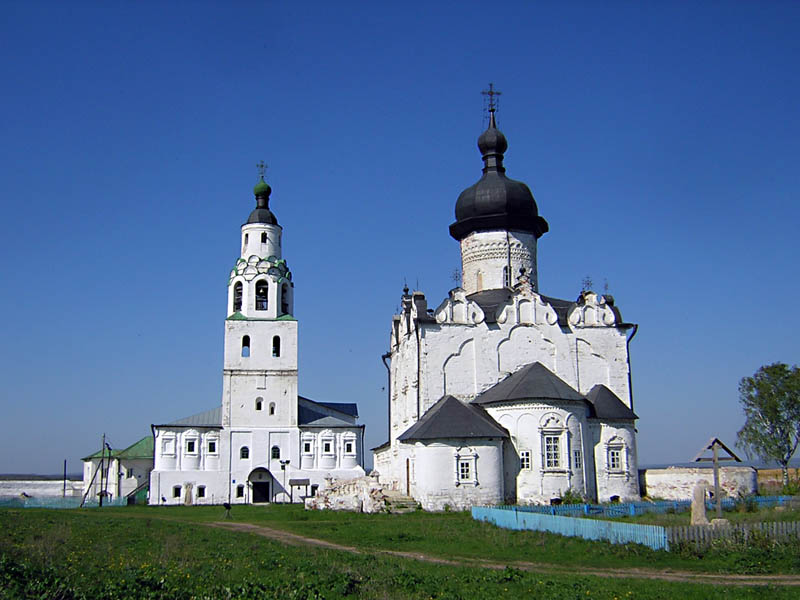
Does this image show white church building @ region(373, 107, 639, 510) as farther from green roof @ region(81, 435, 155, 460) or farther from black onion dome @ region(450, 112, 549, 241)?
green roof @ region(81, 435, 155, 460)

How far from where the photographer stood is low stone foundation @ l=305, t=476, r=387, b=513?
29172 mm

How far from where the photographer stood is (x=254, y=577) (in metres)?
12.7

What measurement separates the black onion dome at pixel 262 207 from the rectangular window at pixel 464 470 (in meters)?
20.1

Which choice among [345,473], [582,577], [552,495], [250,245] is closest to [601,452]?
[552,495]

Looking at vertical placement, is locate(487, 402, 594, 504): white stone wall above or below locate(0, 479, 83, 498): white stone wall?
above

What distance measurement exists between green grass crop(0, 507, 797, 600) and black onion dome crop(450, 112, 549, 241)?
22002 millimetres

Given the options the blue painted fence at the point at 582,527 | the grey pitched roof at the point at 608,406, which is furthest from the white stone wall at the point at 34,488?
the blue painted fence at the point at 582,527

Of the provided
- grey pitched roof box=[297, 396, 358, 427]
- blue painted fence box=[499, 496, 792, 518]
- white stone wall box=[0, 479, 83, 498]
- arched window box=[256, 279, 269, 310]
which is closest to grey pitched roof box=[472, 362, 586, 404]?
blue painted fence box=[499, 496, 792, 518]

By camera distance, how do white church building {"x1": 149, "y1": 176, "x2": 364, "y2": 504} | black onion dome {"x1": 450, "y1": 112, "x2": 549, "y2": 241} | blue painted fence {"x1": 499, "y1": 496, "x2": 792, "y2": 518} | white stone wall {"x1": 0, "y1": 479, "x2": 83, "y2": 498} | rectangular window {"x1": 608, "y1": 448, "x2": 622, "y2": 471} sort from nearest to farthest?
blue painted fence {"x1": 499, "y1": 496, "x2": 792, "y2": 518}, rectangular window {"x1": 608, "y1": 448, "x2": 622, "y2": 471}, black onion dome {"x1": 450, "y1": 112, "x2": 549, "y2": 241}, white church building {"x1": 149, "y1": 176, "x2": 364, "y2": 504}, white stone wall {"x1": 0, "y1": 479, "x2": 83, "y2": 498}

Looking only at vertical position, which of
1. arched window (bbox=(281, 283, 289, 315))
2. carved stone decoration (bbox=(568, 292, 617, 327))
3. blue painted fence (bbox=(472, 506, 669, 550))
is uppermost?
arched window (bbox=(281, 283, 289, 315))

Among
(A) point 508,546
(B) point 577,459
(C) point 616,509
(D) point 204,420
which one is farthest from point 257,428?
(A) point 508,546

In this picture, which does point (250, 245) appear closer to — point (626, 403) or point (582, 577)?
point (626, 403)

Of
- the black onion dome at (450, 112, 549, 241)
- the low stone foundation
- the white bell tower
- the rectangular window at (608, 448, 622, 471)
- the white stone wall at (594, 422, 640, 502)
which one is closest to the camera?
the low stone foundation

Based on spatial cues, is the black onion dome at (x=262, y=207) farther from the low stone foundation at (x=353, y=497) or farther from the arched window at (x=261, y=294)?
the low stone foundation at (x=353, y=497)
